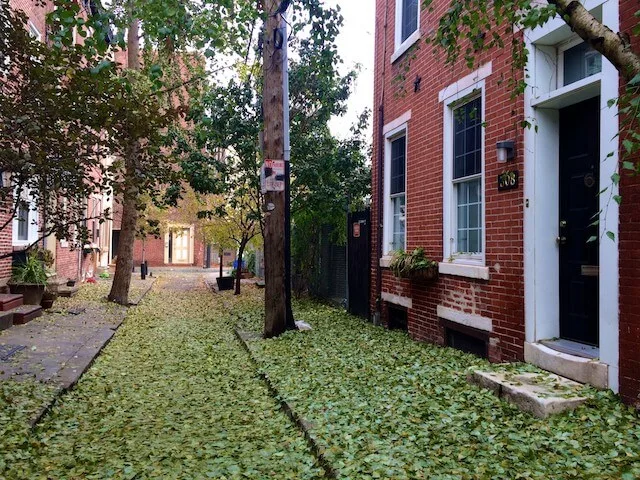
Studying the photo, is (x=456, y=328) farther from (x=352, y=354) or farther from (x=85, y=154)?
(x=85, y=154)

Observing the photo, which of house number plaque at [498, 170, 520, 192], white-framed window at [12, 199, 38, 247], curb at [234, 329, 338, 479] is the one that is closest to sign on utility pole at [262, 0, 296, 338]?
curb at [234, 329, 338, 479]

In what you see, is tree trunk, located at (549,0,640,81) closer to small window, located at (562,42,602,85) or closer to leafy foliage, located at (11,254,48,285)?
small window, located at (562,42,602,85)

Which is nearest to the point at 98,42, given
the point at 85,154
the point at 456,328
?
the point at 85,154

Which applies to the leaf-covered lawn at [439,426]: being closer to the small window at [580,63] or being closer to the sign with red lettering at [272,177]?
the small window at [580,63]

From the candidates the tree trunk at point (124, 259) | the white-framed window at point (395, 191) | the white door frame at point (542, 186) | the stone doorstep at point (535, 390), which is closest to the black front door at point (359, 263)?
the white-framed window at point (395, 191)

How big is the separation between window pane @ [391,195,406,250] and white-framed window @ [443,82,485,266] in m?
1.75

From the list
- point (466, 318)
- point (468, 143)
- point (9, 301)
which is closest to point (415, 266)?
point (466, 318)

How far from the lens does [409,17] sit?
28.8ft

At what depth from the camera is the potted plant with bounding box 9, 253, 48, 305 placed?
10.8 meters

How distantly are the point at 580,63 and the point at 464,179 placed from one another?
2009mm

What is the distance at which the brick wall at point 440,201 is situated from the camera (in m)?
5.55

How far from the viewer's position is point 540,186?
5.21m

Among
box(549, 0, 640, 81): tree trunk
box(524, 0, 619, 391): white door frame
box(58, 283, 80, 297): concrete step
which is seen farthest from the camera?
box(58, 283, 80, 297): concrete step

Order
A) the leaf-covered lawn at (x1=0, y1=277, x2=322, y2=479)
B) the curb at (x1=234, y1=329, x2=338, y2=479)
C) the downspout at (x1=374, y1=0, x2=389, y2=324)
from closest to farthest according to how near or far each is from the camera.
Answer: the curb at (x1=234, y1=329, x2=338, y2=479) < the leaf-covered lawn at (x1=0, y1=277, x2=322, y2=479) < the downspout at (x1=374, y1=0, x2=389, y2=324)
